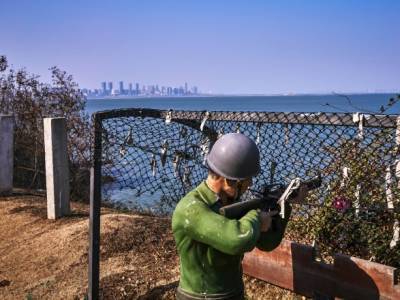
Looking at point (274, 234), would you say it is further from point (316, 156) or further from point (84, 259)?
point (84, 259)

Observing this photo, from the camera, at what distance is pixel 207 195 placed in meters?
3.25

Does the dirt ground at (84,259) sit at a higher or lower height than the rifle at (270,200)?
lower

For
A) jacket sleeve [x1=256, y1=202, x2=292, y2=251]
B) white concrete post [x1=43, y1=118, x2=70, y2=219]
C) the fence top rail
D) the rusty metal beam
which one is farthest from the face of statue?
white concrete post [x1=43, y1=118, x2=70, y2=219]

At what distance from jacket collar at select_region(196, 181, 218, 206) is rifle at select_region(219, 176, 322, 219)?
17cm

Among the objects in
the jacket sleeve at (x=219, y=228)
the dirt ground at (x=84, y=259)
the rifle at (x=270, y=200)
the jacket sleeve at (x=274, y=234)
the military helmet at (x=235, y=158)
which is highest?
A: the military helmet at (x=235, y=158)

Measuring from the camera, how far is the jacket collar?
3225mm

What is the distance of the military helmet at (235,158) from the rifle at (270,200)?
0.17 meters

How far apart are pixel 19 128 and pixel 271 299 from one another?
941cm

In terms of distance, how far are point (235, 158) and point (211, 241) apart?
485 mm

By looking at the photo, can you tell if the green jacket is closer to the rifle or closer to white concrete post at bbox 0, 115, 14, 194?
the rifle

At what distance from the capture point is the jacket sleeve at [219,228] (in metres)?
2.96

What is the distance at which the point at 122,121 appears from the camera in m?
5.60

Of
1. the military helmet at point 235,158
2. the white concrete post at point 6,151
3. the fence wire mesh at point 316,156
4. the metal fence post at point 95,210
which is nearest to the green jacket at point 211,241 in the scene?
the military helmet at point 235,158

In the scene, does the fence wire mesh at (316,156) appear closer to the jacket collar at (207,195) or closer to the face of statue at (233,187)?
the face of statue at (233,187)
